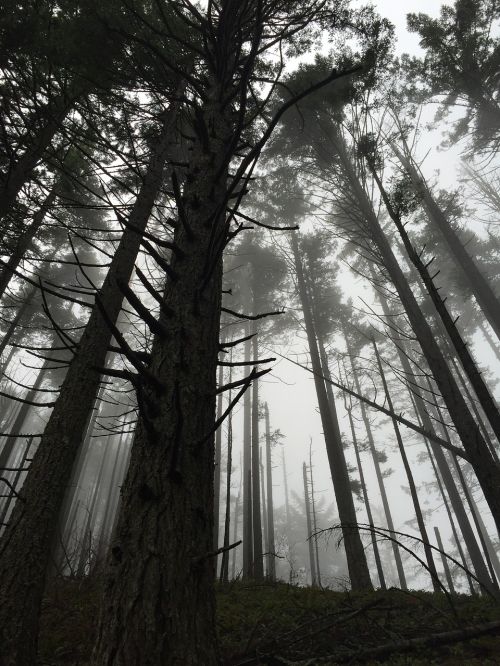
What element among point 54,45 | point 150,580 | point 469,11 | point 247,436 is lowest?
point 150,580

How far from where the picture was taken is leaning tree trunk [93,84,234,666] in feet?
2.89

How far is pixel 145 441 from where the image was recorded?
122 cm

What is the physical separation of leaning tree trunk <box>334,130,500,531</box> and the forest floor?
4.33ft

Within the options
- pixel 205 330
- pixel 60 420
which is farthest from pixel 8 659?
pixel 205 330

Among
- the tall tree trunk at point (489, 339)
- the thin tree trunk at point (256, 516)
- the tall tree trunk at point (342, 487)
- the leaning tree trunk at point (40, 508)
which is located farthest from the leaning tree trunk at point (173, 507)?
the tall tree trunk at point (489, 339)

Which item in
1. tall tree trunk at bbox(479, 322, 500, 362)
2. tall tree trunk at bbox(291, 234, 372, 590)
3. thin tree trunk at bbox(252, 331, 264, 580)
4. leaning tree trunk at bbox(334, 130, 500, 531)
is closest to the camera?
leaning tree trunk at bbox(334, 130, 500, 531)

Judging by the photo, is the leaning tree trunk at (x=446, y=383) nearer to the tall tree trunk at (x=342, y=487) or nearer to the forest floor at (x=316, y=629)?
the forest floor at (x=316, y=629)

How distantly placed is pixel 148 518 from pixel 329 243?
674 inches

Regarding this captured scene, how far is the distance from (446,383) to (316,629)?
3587 millimetres

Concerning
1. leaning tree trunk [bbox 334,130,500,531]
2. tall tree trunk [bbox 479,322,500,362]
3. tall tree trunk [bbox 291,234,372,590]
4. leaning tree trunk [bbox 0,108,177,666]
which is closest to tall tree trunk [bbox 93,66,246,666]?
leaning tree trunk [bbox 0,108,177,666]

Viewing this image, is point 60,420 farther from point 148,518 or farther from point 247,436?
point 247,436

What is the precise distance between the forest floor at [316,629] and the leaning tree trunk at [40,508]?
505 mm

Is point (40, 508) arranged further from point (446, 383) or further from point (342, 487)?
point (342, 487)

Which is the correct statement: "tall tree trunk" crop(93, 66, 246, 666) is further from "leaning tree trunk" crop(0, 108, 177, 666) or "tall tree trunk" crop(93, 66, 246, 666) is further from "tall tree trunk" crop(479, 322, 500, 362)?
"tall tree trunk" crop(479, 322, 500, 362)
